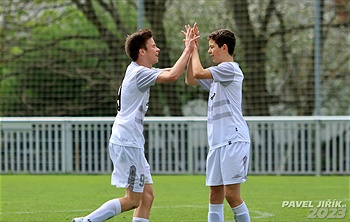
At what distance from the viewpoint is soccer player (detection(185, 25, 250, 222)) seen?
20.5 ft

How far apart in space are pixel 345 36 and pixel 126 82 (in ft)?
33.1

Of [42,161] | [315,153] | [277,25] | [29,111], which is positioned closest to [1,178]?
[42,161]

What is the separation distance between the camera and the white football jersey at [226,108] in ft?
20.7

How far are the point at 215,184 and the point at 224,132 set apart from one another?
0.39 meters

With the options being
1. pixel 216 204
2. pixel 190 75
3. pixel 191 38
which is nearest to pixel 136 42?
pixel 191 38

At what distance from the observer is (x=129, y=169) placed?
6.04 meters

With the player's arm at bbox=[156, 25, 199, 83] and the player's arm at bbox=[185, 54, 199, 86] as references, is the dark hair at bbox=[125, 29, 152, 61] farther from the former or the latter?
the player's arm at bbox=[185, 54, 199, 86]

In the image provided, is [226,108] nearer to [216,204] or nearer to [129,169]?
[216,204]

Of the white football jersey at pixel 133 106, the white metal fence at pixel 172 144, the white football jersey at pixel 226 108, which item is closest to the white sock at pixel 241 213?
the white football jersey at pixel 226 108

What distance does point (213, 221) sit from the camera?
6.42m

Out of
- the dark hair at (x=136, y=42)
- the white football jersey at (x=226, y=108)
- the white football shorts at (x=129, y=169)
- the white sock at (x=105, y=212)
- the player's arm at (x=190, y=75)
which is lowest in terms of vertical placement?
the white sock at (x=105, y=212)

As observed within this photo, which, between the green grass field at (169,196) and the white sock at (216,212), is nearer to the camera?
the white sock at (216,212)

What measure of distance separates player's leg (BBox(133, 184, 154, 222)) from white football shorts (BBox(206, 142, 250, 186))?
457 millimetres

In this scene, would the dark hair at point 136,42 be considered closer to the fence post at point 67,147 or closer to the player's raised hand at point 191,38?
the player's raised hand at point 191,38
